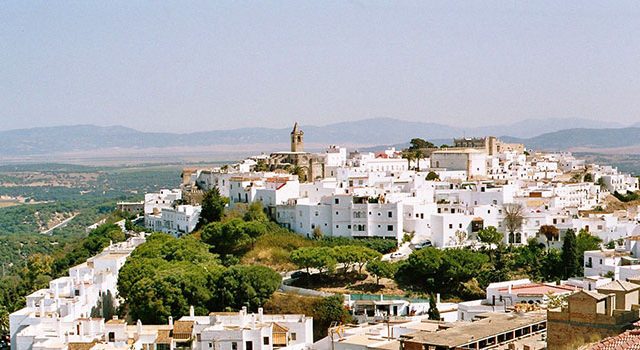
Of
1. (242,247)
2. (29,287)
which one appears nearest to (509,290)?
(242,247)

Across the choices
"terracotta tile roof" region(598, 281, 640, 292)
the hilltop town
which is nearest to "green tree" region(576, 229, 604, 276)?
the hilltop town

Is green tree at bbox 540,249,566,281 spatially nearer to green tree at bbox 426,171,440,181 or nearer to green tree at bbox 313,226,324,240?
green tree at bbox 313,226,324,240

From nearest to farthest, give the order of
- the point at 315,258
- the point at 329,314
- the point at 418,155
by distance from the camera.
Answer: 1. the point at 329,314
2. the point at 315,258
3. the point at 418,155

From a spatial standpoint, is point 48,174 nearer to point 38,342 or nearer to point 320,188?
point 320,188

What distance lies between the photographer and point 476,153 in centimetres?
4666

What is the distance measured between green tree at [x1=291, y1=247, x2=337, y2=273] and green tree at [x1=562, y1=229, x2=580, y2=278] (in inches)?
312

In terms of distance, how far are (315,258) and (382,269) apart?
2522mm

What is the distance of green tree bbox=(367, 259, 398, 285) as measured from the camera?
3086 centimetres

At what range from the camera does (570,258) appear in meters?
29.8

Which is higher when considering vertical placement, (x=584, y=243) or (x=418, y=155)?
(x=418, y=155)

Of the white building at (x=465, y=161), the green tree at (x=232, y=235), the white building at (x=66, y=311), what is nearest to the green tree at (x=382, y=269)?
the green tree at (x=232, y=235)

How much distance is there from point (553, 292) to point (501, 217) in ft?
36.2

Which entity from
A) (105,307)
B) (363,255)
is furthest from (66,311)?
(363,255)

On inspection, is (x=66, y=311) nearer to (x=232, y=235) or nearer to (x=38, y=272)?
(x=232, y=235)
